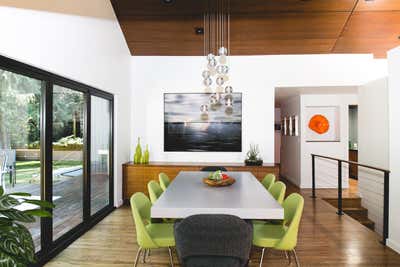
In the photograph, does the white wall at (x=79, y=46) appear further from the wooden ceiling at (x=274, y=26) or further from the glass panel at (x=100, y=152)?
the wooden ceiling at (x=274, y=26)

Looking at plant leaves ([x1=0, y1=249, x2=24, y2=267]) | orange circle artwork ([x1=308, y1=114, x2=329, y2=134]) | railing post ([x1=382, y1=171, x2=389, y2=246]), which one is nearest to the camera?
plant leaves ([x1=0, y1=249, x2=24, y2=267])

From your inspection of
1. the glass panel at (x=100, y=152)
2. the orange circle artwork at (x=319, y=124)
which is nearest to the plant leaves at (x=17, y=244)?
the glass panel at (x=100, y=152)

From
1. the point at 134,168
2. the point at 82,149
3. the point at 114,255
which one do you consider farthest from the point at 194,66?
the point at 114,255

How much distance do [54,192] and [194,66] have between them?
3.69 metres

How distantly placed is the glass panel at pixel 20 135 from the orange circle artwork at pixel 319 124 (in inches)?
249

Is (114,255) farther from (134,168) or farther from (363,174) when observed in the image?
(363,174)

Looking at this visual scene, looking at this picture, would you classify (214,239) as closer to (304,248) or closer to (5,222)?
(5,222)

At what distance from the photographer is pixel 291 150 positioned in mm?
7723

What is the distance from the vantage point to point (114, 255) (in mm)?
3096

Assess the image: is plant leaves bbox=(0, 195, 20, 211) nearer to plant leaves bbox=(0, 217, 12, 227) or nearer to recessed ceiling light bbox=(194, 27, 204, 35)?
plant leaves bbox=(0, 217, 12, 227)

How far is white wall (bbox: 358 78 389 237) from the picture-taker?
16.4 feet

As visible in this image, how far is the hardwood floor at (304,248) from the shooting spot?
2951 millimetres

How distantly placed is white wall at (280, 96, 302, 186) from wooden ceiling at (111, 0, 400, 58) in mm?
2148

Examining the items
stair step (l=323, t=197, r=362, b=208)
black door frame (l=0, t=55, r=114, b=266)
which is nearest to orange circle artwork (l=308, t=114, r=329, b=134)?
stair step (l=323, t=197, r=362, b=208)
